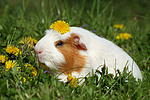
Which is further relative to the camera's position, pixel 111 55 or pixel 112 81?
pixel 111 55

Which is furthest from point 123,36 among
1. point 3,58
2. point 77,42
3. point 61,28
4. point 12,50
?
point 3,58

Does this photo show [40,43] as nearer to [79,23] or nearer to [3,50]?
[3,50]

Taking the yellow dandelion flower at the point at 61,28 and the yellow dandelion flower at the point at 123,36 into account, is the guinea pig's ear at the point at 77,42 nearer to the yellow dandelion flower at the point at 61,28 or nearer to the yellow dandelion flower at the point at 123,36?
the yellow dandelion flower at the point at 61,28

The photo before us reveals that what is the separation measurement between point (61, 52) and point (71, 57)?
0.40 ft

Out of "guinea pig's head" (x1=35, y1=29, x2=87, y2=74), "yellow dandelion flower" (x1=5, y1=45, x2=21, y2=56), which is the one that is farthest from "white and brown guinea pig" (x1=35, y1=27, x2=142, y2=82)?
"yellow dandelion flower" (x1=5, y1=45, x2=21, y2=56)

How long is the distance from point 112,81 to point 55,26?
0.84m

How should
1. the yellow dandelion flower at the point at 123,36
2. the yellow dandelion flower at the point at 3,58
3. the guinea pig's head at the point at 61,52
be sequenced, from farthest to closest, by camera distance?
1. the yellow dandelion flower at the point at 123,36
2. the yellow dandelion flower at the point at 3,58
3. the guinea pig's head at the point at 61,52

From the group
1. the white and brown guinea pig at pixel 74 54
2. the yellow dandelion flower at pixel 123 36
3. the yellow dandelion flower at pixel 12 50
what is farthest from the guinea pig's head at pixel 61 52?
the yellow dandelion flower at pixel 123 36

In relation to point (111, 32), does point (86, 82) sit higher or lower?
lower

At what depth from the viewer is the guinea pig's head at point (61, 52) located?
2.17 metres

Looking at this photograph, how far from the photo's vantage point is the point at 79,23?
392 centimetres

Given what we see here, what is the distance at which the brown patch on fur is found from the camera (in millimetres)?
2229

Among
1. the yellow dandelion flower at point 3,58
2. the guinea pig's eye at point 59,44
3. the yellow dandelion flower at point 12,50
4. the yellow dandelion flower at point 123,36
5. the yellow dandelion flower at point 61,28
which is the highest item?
the yellow dandelion flower at point 123,36

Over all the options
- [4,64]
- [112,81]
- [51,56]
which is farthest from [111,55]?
[4,64]
